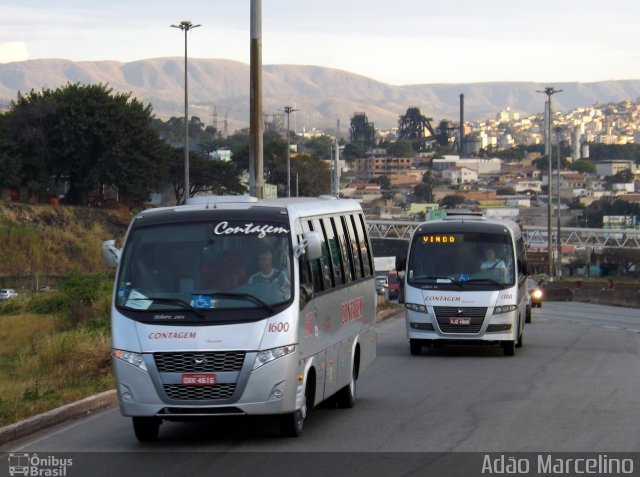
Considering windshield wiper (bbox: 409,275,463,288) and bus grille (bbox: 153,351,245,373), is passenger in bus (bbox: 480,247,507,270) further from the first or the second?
bus grille (bbox: 153,351,245,373)

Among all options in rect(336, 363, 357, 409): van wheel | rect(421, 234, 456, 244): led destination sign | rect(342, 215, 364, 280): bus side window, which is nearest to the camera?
rect(336, 363, 357, 409): van wheel

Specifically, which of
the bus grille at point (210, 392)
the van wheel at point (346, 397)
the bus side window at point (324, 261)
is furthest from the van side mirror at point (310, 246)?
the van wheel at point (346, 397)

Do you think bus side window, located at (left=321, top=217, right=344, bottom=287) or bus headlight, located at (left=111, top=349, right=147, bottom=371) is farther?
bus side window, located at (left=321, top=217, right=344, bottom=287)

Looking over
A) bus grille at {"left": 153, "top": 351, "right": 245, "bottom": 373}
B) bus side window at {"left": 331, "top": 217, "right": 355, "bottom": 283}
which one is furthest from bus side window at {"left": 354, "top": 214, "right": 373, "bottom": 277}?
bus grille at {"left": 153, "top": 351, "right": 245, "bottom": 373}

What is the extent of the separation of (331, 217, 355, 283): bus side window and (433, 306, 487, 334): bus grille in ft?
23.3

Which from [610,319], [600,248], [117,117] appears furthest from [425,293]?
[600,248]

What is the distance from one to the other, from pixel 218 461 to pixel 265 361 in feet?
3.51

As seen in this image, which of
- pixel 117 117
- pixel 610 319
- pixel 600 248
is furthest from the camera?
pixel 600 248

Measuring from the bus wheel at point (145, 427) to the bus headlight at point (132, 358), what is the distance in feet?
2.28

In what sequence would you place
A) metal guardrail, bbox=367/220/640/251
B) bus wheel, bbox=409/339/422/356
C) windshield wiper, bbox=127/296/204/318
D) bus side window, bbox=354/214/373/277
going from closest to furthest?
windshield wiper, bbox=127/296/204/318 → bus side window, bbox=354/214/373/277 → bus wheel, bbox=409/339/422/356 → metal guardrail, bbox=367/220/640/251

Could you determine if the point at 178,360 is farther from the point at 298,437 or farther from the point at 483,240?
the point at 483,240

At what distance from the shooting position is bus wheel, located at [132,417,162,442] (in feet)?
40.2

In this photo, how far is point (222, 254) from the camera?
12422 millimetres

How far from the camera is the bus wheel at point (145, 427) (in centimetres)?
1226
